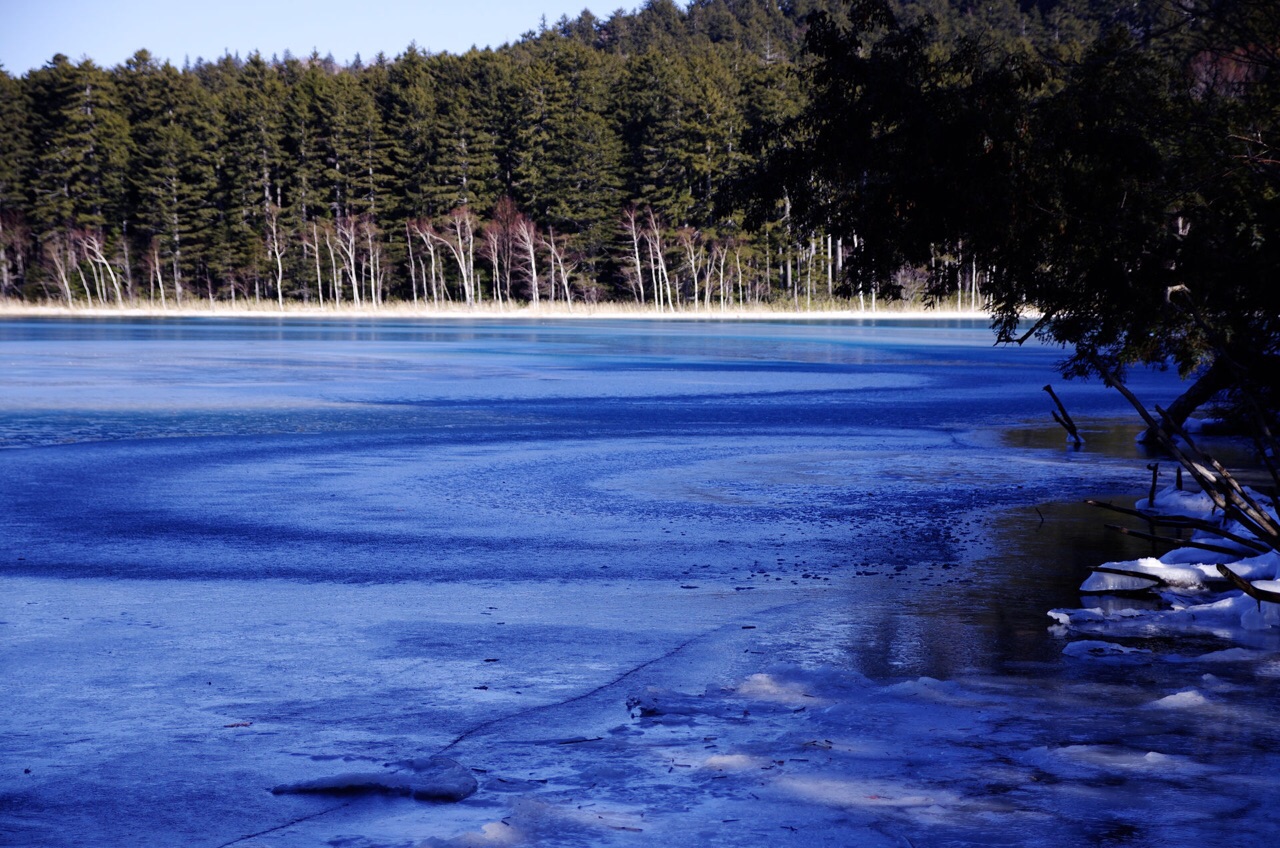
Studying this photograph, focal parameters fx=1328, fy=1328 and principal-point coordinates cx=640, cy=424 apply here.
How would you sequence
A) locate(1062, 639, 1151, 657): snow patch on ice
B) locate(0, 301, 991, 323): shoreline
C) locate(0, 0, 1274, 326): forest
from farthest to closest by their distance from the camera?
locate(0, 0, 1274, 326): forest → locate(0, 301, 991, 323): shoreline → locate(1062, 639, 1151, 657): snow patch on ice

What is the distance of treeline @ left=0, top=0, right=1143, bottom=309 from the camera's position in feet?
278

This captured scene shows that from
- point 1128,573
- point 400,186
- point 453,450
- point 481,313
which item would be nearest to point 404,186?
point 400,186

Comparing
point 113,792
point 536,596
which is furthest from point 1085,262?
→ point 113,792

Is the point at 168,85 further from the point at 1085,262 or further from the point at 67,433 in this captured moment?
the point at 1085,262

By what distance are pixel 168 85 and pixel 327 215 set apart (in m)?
18.2

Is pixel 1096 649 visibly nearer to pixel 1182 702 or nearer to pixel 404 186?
pixel 1182 702

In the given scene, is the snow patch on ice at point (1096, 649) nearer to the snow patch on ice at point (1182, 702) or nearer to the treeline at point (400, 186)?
the snow patch on ice at point (1182, 702)

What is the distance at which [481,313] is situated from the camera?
245 feet

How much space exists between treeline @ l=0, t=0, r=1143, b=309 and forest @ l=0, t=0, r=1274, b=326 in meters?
0.19

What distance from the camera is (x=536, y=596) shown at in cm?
834

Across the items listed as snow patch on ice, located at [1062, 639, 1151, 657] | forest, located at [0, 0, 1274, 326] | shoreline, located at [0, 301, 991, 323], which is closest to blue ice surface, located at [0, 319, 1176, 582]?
snow patch on ice, located at [1062, 639, 1151, 657]

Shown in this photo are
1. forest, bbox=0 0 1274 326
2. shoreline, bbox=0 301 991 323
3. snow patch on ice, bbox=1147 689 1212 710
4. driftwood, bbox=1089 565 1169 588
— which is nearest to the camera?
snow patch on ice, bbox=1147 689 1212 710

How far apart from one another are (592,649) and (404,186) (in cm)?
8981

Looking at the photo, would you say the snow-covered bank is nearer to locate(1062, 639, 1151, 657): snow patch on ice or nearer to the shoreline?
locate(1062, 639, 1151, 657): snow patch on ice
